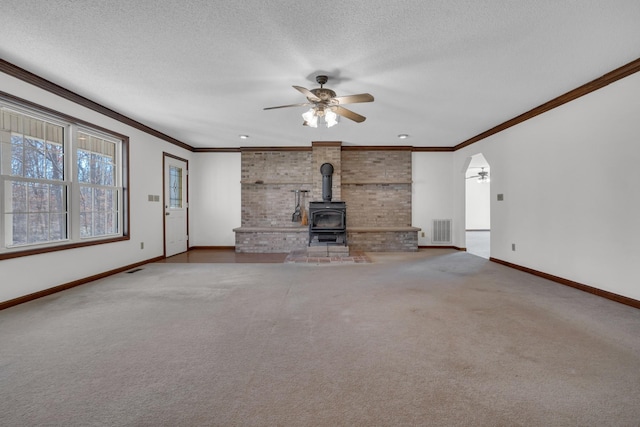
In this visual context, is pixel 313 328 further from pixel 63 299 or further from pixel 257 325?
pixel 63 299

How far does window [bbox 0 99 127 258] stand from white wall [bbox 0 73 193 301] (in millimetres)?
137

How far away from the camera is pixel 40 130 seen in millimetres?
3441

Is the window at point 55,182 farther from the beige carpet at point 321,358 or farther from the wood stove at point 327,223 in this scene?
the wood stove at point 327,223

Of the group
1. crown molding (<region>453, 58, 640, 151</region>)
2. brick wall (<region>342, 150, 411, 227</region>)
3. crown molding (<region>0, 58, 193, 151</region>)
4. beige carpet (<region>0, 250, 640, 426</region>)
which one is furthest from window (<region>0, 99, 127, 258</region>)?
crown molding (<region>453, 58, 640, 151</region>)

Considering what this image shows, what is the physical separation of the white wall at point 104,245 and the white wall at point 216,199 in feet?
1.99

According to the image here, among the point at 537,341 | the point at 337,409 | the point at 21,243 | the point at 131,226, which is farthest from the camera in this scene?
the point at 131,226

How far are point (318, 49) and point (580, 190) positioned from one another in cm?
357

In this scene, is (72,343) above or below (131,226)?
below

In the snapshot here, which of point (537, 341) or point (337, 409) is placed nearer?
point (337, 409)

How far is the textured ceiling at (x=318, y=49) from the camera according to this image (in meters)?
2.12

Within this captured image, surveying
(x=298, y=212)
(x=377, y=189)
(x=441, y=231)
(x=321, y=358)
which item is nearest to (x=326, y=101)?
(x=321, y=358)

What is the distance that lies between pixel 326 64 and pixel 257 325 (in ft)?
8.36

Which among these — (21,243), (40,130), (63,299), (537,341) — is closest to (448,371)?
(537,341)

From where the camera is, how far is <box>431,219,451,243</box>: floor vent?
6992mm
